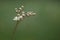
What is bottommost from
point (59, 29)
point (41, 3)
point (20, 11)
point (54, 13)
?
point (20, 11)

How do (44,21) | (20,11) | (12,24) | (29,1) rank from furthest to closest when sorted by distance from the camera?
(29,1) → (44,21) → (12,24) → (20,11)

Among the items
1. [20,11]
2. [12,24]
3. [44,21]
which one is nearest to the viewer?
[20,11]

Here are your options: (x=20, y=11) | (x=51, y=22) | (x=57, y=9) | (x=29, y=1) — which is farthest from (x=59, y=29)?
(x=20, y=11)

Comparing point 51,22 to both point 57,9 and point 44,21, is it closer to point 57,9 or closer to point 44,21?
point 44,21

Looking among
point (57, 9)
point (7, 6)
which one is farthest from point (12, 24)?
point (57, 9)

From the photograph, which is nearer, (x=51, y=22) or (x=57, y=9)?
(x=51, y=22)

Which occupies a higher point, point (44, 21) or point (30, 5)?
point (30, 5)
